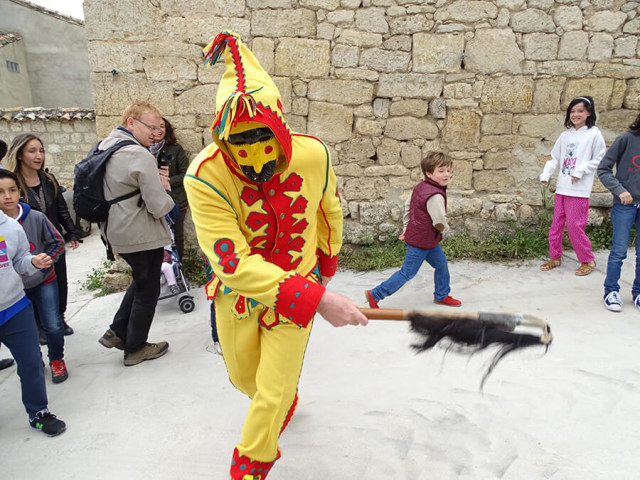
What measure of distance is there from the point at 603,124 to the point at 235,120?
5536mm

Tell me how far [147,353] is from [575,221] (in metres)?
4.44

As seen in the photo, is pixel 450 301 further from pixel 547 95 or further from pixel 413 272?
pixel 547 95

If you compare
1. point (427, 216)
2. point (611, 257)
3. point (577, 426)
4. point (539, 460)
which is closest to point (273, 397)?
point (539, 460)

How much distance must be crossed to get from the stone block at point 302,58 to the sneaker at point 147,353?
3.26 m

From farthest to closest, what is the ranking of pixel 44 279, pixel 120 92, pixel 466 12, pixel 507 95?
pixel 507 95 < pixel 466 12 < pixel 120 92 < pixel 44 279

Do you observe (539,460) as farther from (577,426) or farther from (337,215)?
(337,215)

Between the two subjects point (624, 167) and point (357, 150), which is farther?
point (357, 150)

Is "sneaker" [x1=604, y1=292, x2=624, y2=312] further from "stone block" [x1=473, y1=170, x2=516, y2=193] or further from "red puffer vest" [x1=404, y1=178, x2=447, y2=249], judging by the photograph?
"stone block" [x1=473, y1=170, x2=516, y2=193]

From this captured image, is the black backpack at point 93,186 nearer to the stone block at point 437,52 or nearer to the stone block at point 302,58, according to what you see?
the stone block at point 302,58

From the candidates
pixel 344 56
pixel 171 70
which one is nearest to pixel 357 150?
pixel 344 56

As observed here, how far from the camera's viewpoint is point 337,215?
2.23 m

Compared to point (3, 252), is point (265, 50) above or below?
above

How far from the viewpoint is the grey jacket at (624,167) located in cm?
380

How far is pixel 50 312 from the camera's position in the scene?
301cm
